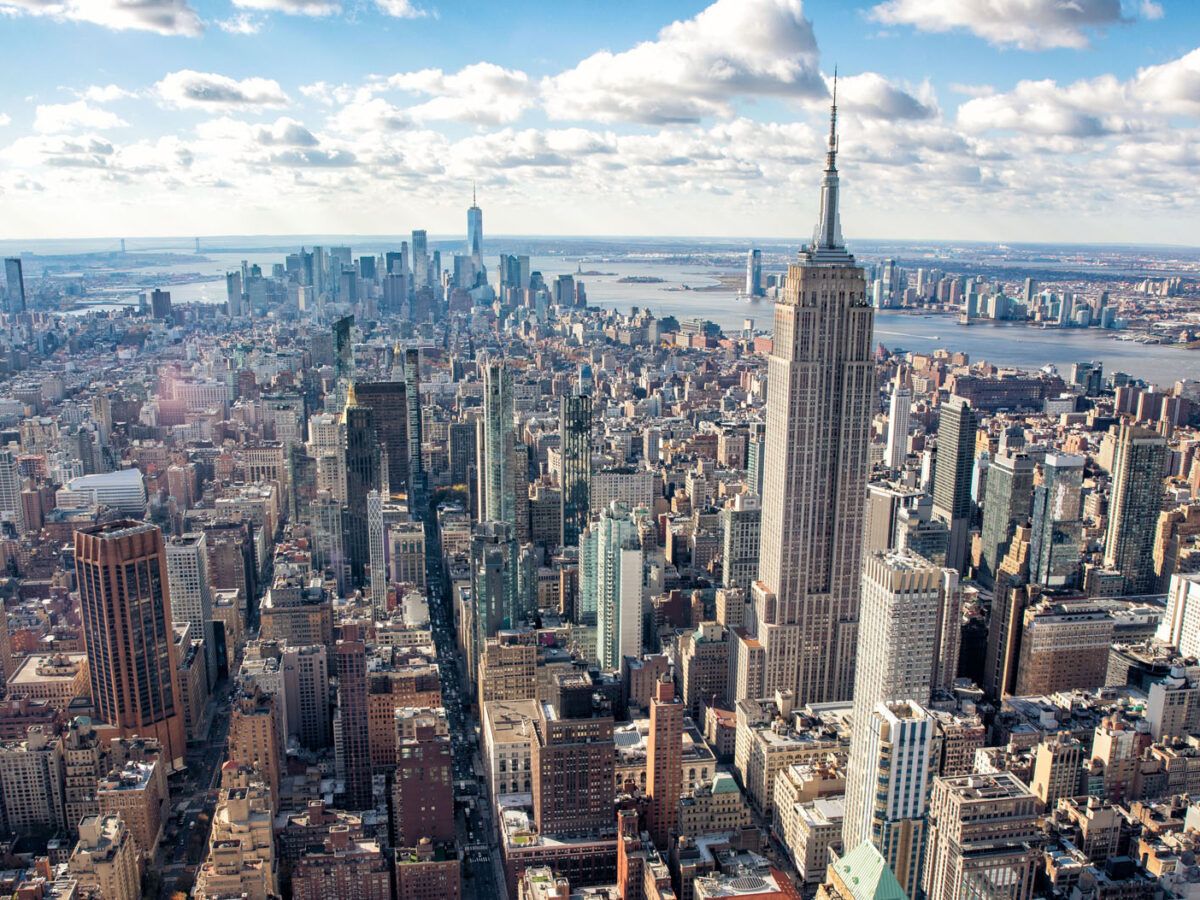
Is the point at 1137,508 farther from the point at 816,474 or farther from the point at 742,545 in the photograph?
the point at 816,474

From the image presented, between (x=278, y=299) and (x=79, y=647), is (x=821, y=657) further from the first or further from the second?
(x=278, y=299)

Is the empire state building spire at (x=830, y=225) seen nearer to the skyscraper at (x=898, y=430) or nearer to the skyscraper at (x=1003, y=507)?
the skyscraper at (x=1003, y=507)

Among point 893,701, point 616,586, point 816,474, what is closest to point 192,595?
point 616,586

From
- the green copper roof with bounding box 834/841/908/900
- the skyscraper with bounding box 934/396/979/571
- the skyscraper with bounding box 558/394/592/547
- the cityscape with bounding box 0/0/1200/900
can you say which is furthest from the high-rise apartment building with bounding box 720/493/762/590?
the green copper roof with bounding box 834/841/908/900

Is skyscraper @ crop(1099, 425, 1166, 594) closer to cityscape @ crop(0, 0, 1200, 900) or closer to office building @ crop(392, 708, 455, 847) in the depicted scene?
cityscape @ crop(0, 0, 1200, 900)

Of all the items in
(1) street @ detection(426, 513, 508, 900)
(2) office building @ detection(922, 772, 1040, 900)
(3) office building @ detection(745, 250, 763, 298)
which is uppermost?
(3) office building @ detection(745, 250, 763, 298)

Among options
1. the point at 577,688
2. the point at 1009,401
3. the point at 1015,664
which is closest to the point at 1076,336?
the point at 1009,401
